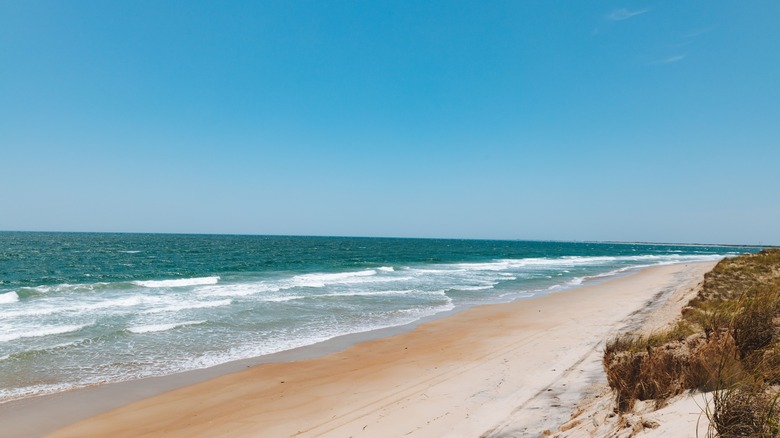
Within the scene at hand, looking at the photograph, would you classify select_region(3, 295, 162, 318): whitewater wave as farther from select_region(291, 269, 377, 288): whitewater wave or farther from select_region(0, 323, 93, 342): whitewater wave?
select_region(291, 269, 377, 288): whitewater wave

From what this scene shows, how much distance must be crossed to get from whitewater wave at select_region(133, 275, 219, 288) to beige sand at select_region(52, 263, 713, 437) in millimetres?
20283

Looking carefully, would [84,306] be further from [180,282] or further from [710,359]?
[710,359]

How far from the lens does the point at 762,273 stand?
55.3 ft

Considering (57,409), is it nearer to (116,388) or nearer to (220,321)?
(116,388)

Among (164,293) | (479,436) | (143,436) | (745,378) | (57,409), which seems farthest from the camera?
(164,293)

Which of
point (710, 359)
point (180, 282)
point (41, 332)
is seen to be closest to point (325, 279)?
point (180, 282)

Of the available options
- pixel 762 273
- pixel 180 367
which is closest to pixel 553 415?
pixel 180 367

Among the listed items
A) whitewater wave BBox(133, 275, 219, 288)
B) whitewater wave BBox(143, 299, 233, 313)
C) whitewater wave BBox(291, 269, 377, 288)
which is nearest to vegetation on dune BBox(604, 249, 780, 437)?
whitewater wave BBox(143, 299, 233, 313)

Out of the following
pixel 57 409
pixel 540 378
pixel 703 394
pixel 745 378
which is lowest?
pixel 57 409

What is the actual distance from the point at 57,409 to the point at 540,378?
35.0 feet

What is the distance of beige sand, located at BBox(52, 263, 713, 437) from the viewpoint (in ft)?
22.6

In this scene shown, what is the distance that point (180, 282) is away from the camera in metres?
29.4

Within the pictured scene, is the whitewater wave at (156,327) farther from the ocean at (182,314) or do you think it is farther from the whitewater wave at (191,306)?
the whitewater wave at (191,306)

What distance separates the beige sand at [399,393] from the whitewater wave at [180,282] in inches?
799
